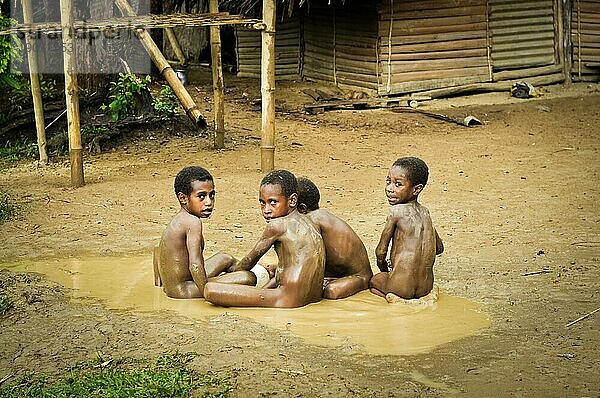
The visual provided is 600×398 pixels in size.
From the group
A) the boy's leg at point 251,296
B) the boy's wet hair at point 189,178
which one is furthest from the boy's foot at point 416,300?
the boy's wet hair at point 189,178

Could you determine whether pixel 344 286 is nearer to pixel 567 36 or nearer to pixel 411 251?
pixel 411 251

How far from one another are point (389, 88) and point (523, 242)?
7818mm

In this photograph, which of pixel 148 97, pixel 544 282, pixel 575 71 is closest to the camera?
pixel 544 282

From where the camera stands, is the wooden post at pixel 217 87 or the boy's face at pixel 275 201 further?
the wooden post at pixel 217 87

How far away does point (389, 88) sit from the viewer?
1437 cm

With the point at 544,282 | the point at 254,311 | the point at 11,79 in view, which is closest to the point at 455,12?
the point at 11,79

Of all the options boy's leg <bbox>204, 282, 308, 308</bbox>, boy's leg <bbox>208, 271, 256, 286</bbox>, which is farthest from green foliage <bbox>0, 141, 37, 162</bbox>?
boy's leg <bbox>204, 282, 308, 308</bbox>

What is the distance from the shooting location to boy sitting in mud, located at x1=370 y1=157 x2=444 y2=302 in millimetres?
5359

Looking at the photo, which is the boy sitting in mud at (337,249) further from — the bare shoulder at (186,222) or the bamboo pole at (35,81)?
the bamboo pole at (35,81)

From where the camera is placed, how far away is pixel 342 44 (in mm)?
15141

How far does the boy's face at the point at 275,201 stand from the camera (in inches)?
208

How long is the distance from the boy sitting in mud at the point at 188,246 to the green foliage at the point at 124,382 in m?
1.22

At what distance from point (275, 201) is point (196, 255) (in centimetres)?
58

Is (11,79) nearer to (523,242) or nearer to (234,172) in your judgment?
(234,172)
